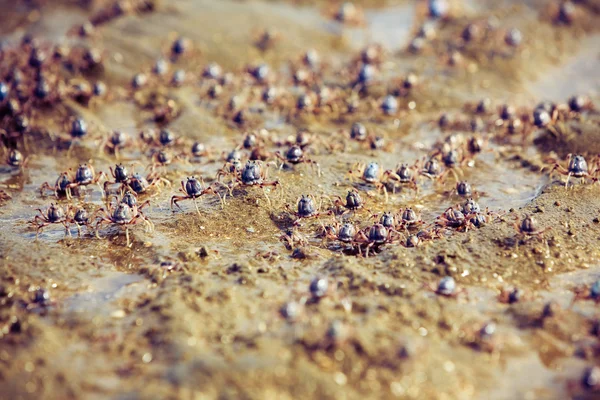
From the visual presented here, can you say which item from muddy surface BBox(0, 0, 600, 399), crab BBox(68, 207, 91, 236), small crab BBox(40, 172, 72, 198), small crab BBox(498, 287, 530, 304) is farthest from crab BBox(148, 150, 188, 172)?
small crab BBox(498, 287, 530, 304)

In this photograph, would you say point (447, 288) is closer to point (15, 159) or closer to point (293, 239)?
point (293, 239)

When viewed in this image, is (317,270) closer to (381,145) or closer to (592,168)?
(381,145)

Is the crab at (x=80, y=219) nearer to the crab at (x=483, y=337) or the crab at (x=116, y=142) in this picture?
the crab at (x=116, y=142)

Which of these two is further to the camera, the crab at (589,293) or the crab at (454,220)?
the crab at (454,220)

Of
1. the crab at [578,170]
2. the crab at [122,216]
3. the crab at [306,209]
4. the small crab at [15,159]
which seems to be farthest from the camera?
the small crab at [15,159]

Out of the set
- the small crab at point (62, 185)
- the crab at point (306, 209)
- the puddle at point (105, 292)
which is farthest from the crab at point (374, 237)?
the small crab at point (62, 185)

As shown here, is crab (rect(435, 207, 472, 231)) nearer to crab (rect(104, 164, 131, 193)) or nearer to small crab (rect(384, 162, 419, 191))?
small crab (rect(384, 162, 419, 191))
